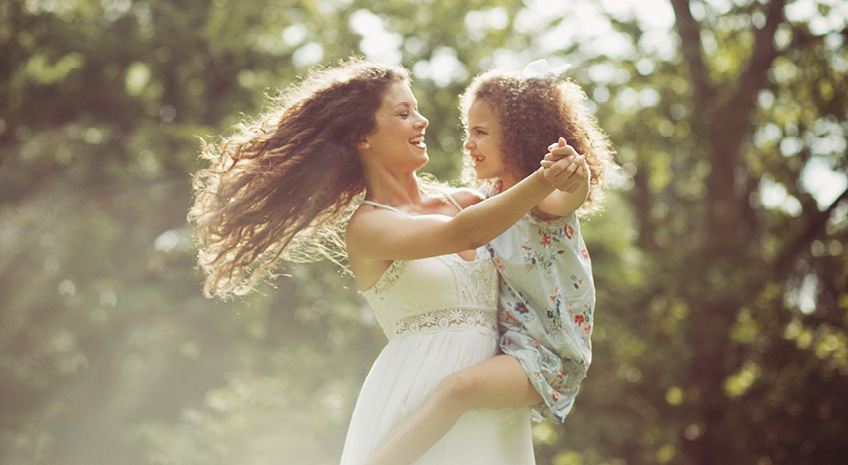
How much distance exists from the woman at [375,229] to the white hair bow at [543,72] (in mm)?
388

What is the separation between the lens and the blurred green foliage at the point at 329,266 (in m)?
10.1

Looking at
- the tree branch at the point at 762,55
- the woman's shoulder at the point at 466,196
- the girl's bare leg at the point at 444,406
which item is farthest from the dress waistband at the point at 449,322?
the tree branch at the point at 762,55

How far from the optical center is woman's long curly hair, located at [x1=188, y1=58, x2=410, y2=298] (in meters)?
2.67

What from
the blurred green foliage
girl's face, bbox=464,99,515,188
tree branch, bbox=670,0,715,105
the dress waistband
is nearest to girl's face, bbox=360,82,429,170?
girl's face, bbox=464,99,515,188

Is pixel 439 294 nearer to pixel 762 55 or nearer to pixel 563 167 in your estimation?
pixel 563 167

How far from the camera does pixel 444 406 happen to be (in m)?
2.32

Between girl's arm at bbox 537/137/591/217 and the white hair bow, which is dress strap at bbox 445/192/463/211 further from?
girl's arm at bbox 537/137/591/217

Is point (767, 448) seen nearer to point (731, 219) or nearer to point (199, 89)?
point (731, 219)

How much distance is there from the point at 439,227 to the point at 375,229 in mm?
277

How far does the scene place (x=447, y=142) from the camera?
35.5 ft

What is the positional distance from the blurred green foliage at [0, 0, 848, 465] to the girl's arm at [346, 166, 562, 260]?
6867mm

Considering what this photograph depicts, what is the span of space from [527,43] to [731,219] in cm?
368

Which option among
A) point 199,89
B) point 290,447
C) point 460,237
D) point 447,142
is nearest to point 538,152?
point 460,237

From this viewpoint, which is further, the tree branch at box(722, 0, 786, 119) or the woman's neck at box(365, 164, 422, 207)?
the tree branch at box(722, 0, 786, 119)
